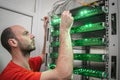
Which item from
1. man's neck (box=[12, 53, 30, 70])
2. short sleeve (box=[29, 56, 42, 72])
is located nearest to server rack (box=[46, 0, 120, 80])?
short sleeve (box=[29, 56, 42, 72])

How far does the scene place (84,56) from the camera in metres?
1.27

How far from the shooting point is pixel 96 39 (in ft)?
3.85

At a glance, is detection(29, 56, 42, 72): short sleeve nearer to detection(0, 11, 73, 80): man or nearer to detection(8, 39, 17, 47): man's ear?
detection(0, 11, 73, 80): man

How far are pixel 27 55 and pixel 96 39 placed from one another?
0.60 m

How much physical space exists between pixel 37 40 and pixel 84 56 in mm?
811

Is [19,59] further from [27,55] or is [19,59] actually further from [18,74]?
[18,74]

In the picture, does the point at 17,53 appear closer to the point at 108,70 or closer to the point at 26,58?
the point at 26,58

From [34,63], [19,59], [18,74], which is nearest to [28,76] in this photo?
[18,74]

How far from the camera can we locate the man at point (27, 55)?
3.48 ft

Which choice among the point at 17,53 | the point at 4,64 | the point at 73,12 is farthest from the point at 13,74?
the point at 73,12

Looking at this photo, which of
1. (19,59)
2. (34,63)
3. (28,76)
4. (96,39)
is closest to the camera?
(28,76)

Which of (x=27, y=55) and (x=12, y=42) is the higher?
(x=12, y=42)

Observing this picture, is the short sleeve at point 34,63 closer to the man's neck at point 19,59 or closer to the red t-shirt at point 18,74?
the man's neck at point 19,59

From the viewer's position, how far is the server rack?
1.02 m
